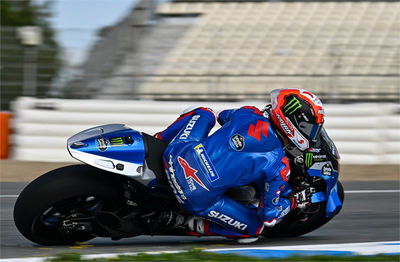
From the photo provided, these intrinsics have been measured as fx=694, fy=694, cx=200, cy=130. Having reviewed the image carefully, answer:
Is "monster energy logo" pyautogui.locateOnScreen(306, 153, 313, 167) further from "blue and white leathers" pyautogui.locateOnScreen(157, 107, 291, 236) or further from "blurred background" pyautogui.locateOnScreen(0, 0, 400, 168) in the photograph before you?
"blurred background" pyautogui.locateOnScreen(0, 0, 400, 168)

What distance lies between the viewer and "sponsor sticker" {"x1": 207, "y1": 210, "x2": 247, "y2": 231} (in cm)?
475

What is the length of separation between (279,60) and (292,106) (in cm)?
1085

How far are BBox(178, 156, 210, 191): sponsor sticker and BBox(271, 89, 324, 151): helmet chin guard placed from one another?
2.28 ft

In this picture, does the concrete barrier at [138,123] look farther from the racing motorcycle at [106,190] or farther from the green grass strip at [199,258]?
the green grass strip at [199,258]

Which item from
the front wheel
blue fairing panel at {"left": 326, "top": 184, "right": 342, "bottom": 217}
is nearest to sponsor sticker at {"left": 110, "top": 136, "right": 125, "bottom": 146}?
the front wheel

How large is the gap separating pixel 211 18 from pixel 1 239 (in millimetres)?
16122

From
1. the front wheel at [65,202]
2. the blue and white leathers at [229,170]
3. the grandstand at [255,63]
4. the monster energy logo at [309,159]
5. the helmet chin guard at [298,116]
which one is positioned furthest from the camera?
the grandstand at [255,63]

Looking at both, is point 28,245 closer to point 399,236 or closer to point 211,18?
point 399,236

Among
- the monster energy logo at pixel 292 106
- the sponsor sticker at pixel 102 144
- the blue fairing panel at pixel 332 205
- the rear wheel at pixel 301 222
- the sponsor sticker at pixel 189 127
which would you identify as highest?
the monster energy logo at pixel 292 106

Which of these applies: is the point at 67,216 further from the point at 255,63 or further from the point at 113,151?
the point at 255,63

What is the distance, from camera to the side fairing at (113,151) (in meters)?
4.46

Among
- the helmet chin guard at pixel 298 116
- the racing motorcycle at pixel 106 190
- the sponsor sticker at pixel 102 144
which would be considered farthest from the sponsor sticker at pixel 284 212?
the sponsor sticker at pixel 102 144

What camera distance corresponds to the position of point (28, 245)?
486cm

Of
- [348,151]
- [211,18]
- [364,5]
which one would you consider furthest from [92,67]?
[364,5]
